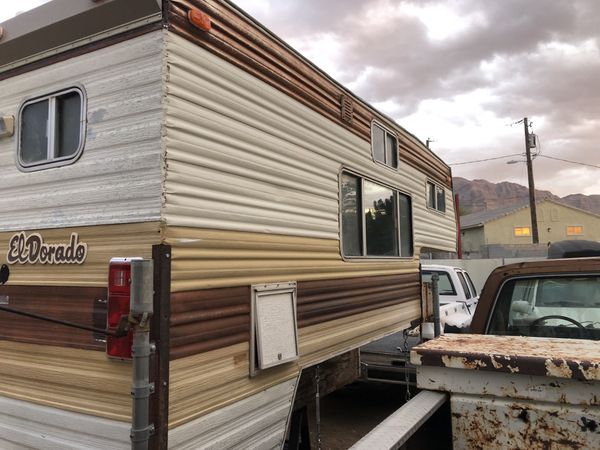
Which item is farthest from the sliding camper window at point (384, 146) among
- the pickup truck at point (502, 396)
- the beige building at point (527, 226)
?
the beige building at point (527, 226)

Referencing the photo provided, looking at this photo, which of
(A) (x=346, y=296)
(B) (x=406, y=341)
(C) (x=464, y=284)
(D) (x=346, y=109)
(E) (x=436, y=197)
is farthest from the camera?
(C) (x=464, y=284)

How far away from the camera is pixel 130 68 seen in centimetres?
243

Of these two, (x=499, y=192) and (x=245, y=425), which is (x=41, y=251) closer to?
(x=245, y=425)

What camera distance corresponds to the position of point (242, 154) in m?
2.80

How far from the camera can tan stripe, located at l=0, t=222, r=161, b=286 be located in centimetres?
228

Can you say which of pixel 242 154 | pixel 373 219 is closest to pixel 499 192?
pixel 373 219

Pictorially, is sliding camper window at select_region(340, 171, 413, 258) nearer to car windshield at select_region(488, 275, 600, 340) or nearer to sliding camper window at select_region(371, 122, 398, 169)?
sliding camper window at select_region(371, 122, 398, 169)

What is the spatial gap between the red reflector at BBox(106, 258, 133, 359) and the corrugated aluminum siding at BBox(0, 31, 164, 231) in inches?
9.2

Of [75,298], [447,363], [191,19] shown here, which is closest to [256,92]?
[191,19]

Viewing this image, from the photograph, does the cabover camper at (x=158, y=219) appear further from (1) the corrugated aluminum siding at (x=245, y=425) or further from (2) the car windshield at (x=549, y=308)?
(2) the car windshield at (x=549, y=308)

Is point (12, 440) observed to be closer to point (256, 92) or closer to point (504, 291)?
point (256, 92)

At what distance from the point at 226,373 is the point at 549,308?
2.11 meters

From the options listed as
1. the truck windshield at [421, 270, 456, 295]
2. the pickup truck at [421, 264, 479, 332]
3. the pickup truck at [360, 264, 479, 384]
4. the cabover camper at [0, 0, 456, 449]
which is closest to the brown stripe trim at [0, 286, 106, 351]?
the cabover camper at [0, 0, 456, 449]

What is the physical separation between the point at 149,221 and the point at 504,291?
2.40 meters
